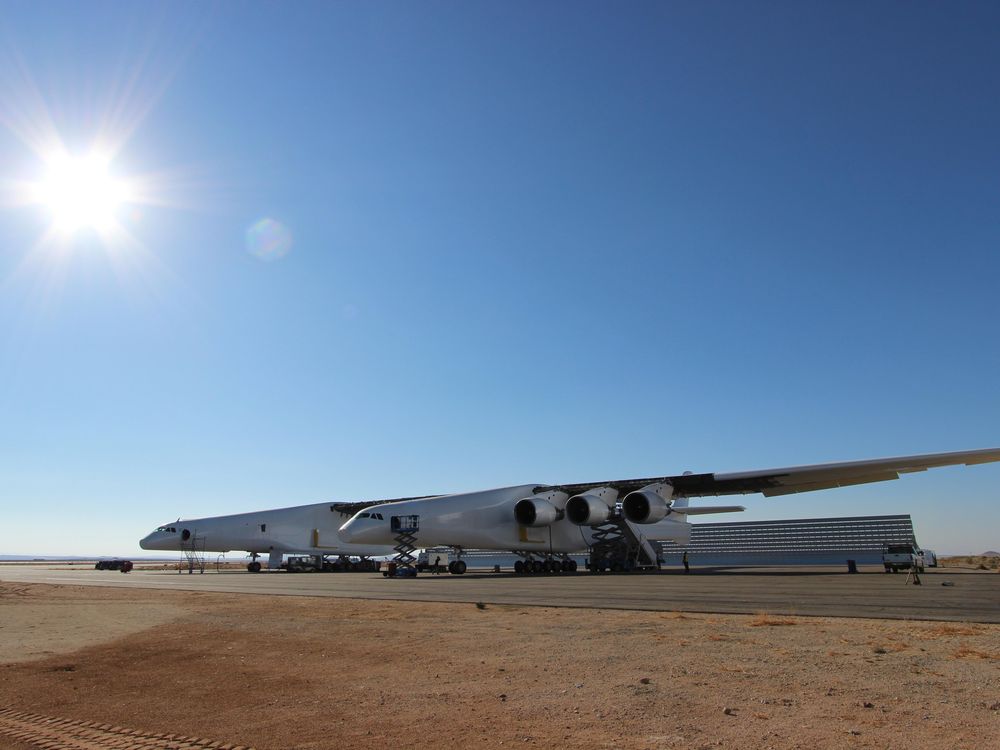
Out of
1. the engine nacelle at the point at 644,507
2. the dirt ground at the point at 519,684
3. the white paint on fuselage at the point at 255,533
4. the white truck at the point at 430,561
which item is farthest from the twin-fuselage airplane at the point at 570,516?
the dirt ground at the point at 519,684

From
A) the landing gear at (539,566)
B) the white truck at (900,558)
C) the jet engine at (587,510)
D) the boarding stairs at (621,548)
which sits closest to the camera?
the white truck at (900,558)

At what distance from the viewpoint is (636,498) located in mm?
31141

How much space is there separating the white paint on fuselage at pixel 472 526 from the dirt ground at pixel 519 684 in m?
22.3

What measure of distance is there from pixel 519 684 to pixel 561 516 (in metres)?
31.5

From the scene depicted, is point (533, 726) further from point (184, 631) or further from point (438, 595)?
point (438, 595)

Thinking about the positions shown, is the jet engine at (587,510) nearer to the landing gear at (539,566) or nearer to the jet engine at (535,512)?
the jet engine at (535,512)

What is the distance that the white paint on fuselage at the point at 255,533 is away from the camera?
49844 millimetres

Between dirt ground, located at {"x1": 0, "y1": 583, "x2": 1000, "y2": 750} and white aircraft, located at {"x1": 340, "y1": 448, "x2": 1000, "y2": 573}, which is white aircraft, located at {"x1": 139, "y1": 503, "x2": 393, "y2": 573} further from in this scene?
dirt ground, located at {"x1": 0, "y1": 583, "x2": 1000, "y2": 750}

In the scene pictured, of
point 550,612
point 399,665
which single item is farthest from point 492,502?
point 399,665

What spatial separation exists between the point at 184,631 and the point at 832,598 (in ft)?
42.3

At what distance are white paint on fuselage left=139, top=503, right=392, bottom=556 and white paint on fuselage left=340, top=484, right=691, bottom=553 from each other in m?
16.3

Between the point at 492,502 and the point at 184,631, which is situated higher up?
the point at 492,502

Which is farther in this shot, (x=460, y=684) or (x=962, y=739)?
(x=460, y=684)

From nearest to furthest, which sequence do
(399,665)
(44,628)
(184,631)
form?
(399,665)
(184,631)
(44,628)
